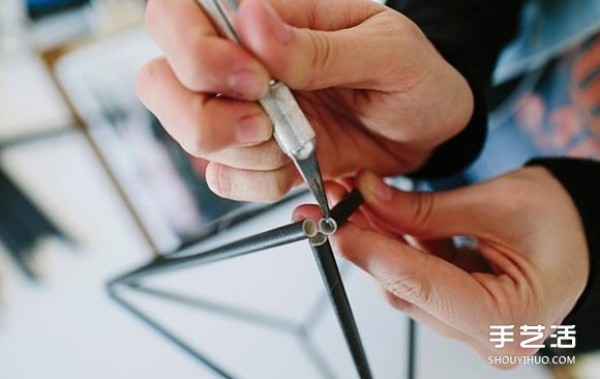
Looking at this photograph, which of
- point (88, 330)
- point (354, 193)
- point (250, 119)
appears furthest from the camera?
point (88, 330)

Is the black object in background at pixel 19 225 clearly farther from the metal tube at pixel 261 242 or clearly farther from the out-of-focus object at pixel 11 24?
the metal tube at pixel 261 242

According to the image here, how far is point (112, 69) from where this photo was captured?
17.5 inches

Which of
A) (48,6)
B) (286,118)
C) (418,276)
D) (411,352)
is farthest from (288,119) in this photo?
(48,6)

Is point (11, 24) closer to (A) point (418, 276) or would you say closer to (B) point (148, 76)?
(B) point (148, 76)

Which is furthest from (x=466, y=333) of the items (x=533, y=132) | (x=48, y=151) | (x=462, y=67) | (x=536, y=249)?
(x=48, y=151)

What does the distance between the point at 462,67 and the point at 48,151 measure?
344 millimetres

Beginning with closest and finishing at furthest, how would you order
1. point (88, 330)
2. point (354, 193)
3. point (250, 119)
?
point (250, 119) → point (354, 193) → point (88, 330)

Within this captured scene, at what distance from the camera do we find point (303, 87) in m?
0.20

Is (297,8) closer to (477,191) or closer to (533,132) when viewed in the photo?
(477,191)

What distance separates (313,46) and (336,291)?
10 cm

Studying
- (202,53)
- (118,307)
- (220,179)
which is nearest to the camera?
(202,53)

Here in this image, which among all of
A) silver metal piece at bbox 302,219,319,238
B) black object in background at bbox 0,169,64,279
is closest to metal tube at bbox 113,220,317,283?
silver metal piece at bbox 302,219,319,238

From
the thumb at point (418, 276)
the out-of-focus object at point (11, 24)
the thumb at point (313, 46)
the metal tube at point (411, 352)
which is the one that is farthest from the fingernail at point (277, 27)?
the out-of-focus object at point (11, 24)

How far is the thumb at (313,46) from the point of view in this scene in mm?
171
